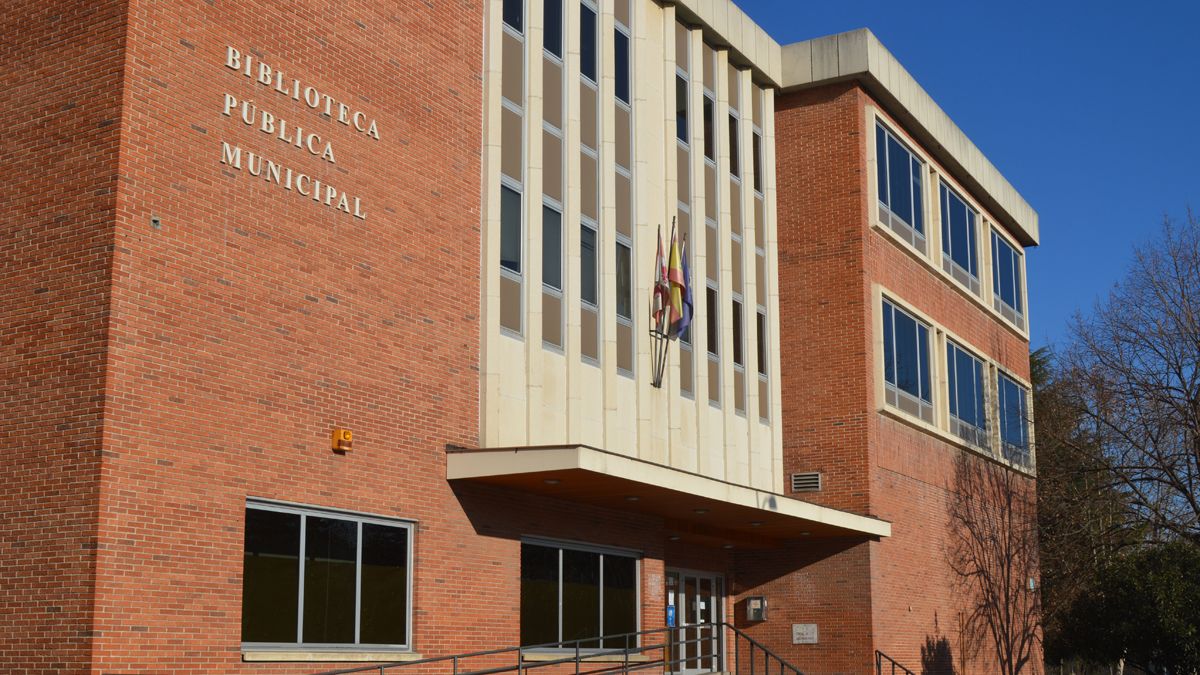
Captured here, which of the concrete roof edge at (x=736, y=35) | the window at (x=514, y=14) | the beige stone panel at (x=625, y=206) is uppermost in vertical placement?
the concrete roof edge at (x=736, y=35)

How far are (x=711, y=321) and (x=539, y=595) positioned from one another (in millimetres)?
7788

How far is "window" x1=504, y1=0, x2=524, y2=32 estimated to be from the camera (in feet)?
72.1

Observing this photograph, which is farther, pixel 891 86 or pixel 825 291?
pixel 891 86

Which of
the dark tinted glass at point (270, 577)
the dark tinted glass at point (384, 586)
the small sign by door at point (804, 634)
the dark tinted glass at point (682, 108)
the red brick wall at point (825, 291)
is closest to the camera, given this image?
the dark tinted glass at point (270, 577)

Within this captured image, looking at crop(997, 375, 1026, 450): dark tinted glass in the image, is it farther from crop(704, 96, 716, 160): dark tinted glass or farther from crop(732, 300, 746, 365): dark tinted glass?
crop(704, 96, 716, 160): dark tinted glass

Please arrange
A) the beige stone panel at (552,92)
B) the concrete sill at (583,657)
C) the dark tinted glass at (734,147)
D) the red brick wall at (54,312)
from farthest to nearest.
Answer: the dark tinted glass at (734,147), the beige stone panel at (552,92), the concrete sill at (583,657), the red brick wall at (54,312)

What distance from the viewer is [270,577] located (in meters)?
16.5

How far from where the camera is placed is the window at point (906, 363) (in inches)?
1243

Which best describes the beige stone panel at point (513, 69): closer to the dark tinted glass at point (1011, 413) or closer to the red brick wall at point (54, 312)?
the red brick wall at point (54, 312)

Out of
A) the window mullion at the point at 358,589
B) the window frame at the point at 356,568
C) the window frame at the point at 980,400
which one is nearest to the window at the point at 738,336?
the window frame at the point at 980,400

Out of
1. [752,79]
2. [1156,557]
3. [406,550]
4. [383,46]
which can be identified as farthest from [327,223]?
[1156,557]

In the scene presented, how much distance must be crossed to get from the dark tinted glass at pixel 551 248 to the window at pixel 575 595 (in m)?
4.09

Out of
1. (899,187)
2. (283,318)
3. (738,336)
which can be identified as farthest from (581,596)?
(899,187)

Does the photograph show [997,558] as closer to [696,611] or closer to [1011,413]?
[1011,413]
